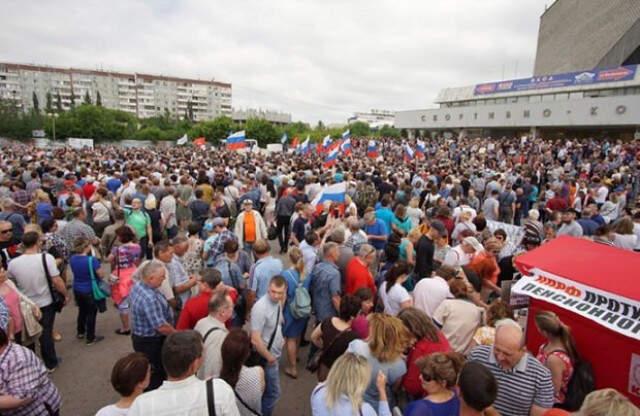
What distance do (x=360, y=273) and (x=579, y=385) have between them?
244 cm

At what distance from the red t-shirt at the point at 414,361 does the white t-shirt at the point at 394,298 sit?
1094 millimetres

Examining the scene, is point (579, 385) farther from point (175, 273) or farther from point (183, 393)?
point (175, 273)

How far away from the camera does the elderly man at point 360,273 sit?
463cm

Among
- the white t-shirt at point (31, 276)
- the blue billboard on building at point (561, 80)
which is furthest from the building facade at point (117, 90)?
the white t-shirt at point (31, 276)

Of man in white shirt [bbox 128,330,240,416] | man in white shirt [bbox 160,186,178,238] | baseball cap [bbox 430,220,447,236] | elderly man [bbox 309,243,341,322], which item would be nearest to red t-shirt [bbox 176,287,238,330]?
man in white shirt [bbox 128,330,240,416]

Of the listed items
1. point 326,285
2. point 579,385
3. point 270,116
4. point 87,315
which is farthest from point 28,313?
point 270,116

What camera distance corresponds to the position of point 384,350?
108 inches

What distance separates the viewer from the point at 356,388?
2.22 metres

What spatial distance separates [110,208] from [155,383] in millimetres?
5244

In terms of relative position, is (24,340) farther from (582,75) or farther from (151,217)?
(582,75)

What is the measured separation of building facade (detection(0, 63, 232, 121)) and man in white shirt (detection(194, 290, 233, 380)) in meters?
98.3

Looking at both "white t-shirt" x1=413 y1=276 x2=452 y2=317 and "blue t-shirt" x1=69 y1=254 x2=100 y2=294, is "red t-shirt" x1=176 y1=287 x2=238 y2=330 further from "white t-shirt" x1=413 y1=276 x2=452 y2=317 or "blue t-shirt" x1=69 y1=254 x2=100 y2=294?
"white t-shirt" x1=413 y1=276 x2=452 y2=317

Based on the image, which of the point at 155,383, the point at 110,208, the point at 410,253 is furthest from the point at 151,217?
the point at 410,253

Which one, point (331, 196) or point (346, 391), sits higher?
point (331, 196)
